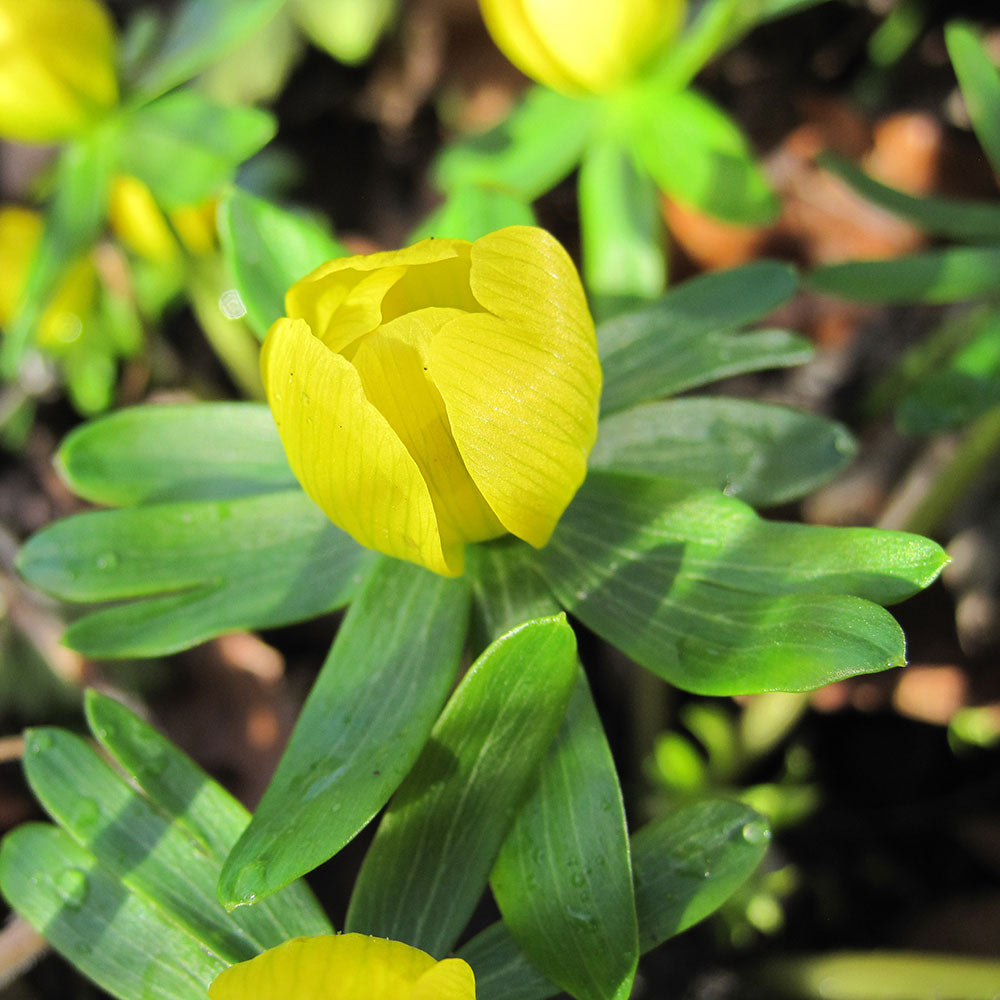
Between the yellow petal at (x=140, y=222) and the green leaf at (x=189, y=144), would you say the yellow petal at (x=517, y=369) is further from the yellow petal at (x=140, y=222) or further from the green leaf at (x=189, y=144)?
the yellow petal at (x=140, y=222)

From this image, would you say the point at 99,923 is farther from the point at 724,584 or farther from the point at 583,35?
the point at 583,35

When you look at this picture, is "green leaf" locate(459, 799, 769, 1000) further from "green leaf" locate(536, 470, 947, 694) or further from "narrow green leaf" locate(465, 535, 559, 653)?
"narrow green leaf" locate(465, 535, 559, 653)

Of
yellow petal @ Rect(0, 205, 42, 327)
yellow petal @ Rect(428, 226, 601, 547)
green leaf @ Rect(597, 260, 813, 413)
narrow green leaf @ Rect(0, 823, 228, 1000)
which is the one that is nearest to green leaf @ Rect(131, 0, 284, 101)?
yellow petal @ Rect(0, 205, 42, 327)

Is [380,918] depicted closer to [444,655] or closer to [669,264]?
[444,655]

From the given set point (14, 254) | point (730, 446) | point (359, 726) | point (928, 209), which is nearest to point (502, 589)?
point (359, 726)

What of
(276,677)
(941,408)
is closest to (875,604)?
(941,408)
